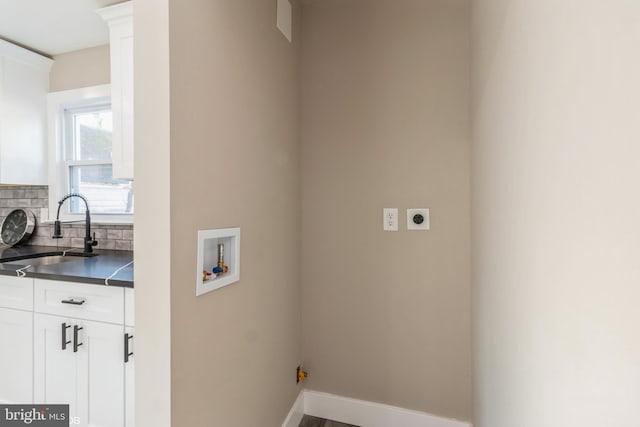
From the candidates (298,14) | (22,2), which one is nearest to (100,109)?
(22,2)

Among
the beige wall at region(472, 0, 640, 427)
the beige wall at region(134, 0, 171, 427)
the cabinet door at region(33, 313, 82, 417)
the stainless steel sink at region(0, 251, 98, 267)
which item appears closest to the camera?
the beige wall at region(472, 0, 640, 427)

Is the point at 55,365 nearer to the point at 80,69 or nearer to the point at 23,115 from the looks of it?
the point at 23,115

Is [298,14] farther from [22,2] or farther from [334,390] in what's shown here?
[334,390]

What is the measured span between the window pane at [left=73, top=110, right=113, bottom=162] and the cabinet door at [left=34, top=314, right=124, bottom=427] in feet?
4.35

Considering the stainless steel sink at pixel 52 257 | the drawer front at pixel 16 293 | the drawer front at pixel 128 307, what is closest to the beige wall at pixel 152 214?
the drawer front at pixel 128 307

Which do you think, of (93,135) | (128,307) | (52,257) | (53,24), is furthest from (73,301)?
(53,24)

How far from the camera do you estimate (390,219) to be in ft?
5.68

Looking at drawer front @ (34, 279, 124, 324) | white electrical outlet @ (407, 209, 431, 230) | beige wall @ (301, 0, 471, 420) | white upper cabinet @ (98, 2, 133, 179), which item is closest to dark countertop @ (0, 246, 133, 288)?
drawer front @ (34, 279, 124, 324)

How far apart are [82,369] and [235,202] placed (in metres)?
1.20

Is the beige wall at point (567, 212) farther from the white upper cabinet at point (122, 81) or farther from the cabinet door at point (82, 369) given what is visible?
the white upper cabinet at point (122, 81)

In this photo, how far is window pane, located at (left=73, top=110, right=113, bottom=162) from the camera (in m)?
2.32

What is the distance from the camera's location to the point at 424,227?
1.68 meters

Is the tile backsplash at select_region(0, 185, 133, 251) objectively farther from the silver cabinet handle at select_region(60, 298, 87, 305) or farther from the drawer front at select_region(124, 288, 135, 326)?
the drawer front at select_region(124, 288, 135, 326)

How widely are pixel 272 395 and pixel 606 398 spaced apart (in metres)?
1.46
